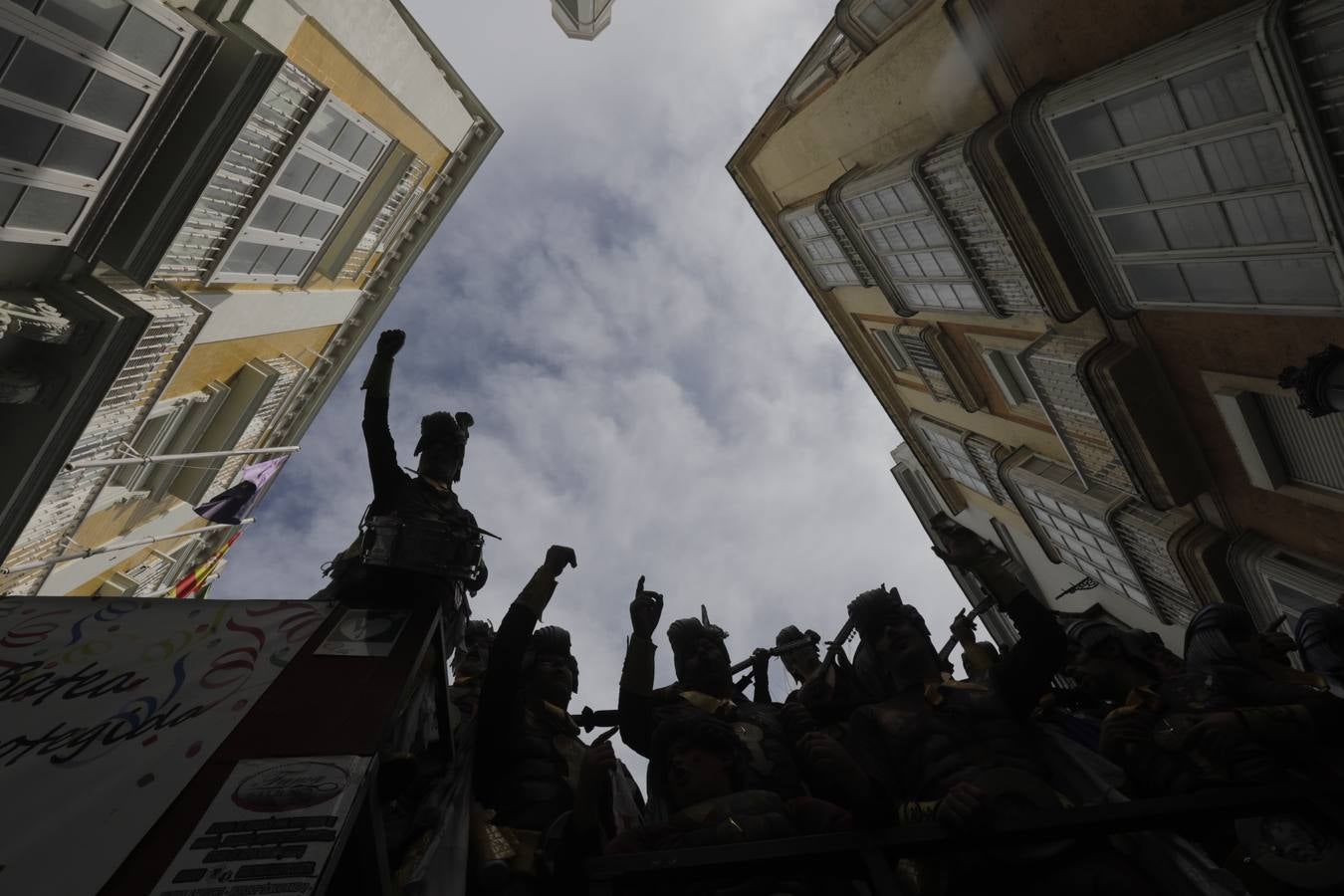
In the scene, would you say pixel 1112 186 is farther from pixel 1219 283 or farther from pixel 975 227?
pixel 975 227

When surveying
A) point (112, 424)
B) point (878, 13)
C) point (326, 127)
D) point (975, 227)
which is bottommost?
point (112, 424)

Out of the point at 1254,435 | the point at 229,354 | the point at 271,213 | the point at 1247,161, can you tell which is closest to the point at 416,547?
the point at 1247,161

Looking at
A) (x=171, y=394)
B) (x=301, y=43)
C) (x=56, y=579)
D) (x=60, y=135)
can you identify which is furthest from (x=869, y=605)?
(x=56, y=579)

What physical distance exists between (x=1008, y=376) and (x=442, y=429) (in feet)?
36.0

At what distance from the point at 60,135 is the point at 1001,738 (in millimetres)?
12793

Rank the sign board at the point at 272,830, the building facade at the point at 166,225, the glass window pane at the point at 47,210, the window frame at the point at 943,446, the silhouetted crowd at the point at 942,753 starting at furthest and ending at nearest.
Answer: the window frame at the point at 943,446
the building facade at the point at 166,225
the glass window pane at the point at 47,210
the silhouetted crowd at the point at 942,753
the sign board at the point at 272,830

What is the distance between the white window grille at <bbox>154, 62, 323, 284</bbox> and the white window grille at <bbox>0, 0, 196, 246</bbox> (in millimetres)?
1328

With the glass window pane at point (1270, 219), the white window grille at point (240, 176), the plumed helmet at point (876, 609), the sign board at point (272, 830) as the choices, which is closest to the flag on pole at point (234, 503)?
the white window grille at point (240, 176)

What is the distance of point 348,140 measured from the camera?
12.8 metres

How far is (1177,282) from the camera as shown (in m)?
7.14

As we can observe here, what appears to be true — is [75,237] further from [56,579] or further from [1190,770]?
[1190,770]

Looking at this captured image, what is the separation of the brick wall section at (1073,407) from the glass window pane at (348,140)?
14200 mm

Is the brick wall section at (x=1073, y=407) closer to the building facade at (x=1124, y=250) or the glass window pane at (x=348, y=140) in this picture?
the building facade at (x=1124, y=250)

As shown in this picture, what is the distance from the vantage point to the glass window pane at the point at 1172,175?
20.4 feet
